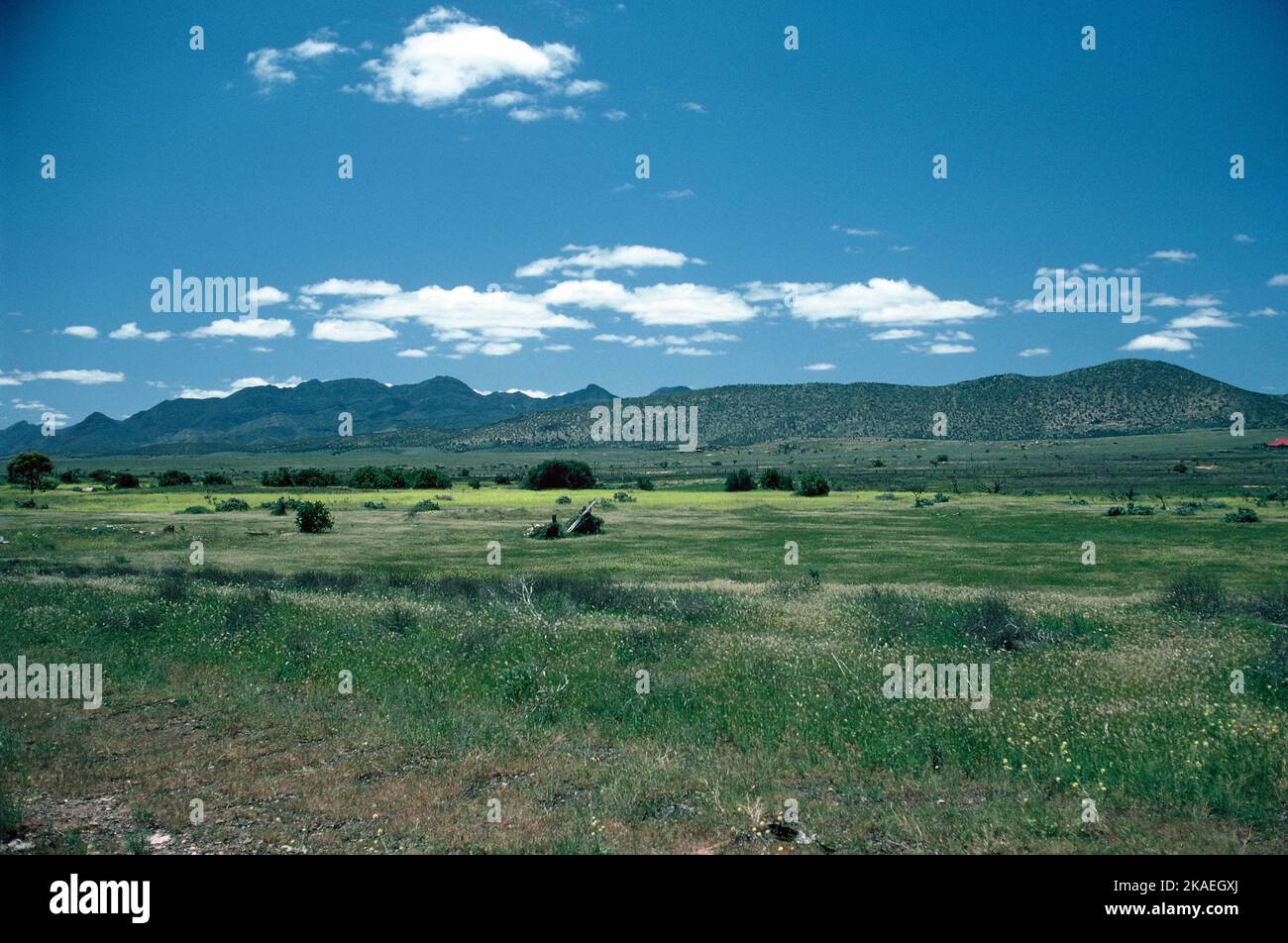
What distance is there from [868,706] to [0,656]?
47.9ft

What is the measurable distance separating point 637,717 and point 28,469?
9250 centimetres

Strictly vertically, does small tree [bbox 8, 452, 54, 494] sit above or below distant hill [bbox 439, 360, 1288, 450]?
below

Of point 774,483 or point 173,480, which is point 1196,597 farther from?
point 173,480

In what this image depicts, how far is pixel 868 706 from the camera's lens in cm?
1073

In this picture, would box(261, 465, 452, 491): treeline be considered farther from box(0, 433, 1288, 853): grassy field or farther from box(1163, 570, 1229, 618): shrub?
box(1163, 570, 1229, 618): shrub

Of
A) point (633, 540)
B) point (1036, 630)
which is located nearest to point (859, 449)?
point (633, 540)

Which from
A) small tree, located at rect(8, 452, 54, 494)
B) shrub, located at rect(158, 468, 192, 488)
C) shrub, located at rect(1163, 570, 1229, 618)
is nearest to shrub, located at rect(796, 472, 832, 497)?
shrub, located at rect(1163, 570, 1229, 618)

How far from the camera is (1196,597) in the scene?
1958cm

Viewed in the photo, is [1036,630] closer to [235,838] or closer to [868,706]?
[868,706]

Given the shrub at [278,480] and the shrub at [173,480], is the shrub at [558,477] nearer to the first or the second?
the shrub at [278,480]

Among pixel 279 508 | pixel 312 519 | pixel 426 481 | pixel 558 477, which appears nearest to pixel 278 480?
pixel 426 481

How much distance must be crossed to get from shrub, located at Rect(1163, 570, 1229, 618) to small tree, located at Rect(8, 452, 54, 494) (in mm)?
93624

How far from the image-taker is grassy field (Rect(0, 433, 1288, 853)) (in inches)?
287

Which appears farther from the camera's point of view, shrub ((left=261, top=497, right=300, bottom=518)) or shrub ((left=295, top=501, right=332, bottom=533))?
shrub ((left=261, top=497, right=300, bottom=518))
